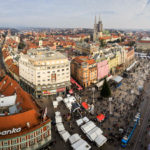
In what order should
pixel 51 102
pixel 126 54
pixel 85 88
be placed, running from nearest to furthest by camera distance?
1. pixel 51 102
2. pixel 85 88
3. pixel 126 54

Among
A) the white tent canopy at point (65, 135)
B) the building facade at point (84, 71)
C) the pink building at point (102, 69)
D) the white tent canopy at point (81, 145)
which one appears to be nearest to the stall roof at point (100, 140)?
the white tent canopy at point (81, 145)

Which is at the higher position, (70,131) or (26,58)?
(26,58)

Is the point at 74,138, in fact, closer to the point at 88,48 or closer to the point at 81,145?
the point at 81,145

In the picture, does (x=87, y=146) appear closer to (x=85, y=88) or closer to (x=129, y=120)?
(x=129, y=120)

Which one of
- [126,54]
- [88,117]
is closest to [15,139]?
[88,117]

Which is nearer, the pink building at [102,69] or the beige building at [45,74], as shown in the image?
the beige building at [45,74]

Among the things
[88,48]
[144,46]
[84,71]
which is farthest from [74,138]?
[144,46]

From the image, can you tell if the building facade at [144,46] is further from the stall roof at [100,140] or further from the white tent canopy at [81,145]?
the white tent canopy at [81,145]
